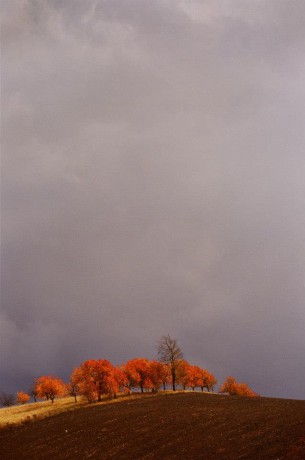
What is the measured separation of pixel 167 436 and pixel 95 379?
232 ft

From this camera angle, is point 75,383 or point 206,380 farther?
point 206,380

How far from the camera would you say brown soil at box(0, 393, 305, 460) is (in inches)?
1436

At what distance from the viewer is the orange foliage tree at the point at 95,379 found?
110 meters

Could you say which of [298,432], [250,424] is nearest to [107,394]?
[250,424]

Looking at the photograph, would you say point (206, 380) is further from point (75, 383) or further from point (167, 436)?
point (167, 436)

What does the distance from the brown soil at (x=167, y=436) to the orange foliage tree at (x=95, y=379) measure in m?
40.9

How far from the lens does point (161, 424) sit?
5422 centimetres

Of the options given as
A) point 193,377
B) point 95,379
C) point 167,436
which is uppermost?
point 95,379

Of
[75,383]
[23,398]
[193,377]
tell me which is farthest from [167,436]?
[23,398]

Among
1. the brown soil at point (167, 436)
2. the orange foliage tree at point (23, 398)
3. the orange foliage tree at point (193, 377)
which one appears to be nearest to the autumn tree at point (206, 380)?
the orange foliage tree at point (193, 377)

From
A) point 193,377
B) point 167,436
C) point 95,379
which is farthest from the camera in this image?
point 193,377

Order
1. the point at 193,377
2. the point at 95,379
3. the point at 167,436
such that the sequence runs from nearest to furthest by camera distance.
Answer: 1. the point at 167,436
2. the point at 95,379
3. the point at 193,377

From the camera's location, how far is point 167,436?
46656mm

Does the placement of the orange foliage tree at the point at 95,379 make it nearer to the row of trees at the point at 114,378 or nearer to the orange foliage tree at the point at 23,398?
the row of trees at the point at 114,378
